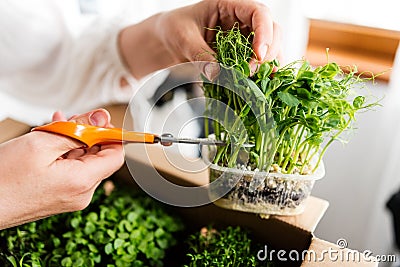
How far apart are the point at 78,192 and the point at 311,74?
0.29 meters

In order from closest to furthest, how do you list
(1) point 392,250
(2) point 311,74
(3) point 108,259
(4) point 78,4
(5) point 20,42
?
1. (2) point 311,74
2. (3) point 108,259
3. (5) point 20,42
4. (4) point 78,4
5. (1) point 392,250

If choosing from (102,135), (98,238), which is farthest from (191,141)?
(98,238)

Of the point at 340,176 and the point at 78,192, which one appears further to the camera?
the point at 340,176

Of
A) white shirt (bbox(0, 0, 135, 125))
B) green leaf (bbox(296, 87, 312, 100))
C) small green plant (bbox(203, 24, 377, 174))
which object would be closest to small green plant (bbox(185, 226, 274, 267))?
small green plant (bbox(203, 24, 377, 174))

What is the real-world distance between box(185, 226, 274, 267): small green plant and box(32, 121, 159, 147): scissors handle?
0.53 feet

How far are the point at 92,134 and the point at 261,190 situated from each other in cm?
21

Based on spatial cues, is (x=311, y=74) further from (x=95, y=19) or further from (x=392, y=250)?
(x=392, y=250)

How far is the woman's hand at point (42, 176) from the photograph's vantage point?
1.42 feet

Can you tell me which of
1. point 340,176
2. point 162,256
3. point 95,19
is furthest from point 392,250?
point 95,19

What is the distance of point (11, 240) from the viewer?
596mm

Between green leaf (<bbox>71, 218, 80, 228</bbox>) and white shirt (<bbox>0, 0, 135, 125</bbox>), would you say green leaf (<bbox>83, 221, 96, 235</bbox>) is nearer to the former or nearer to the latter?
green leaf (<bbox>71, 218, 80, 228</bbox>)

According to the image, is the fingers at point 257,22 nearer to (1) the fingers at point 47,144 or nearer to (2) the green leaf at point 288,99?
(2) the green leaf at point 288,99

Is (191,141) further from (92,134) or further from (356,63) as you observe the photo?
(356,63)

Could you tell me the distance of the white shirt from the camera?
823 millimetres
